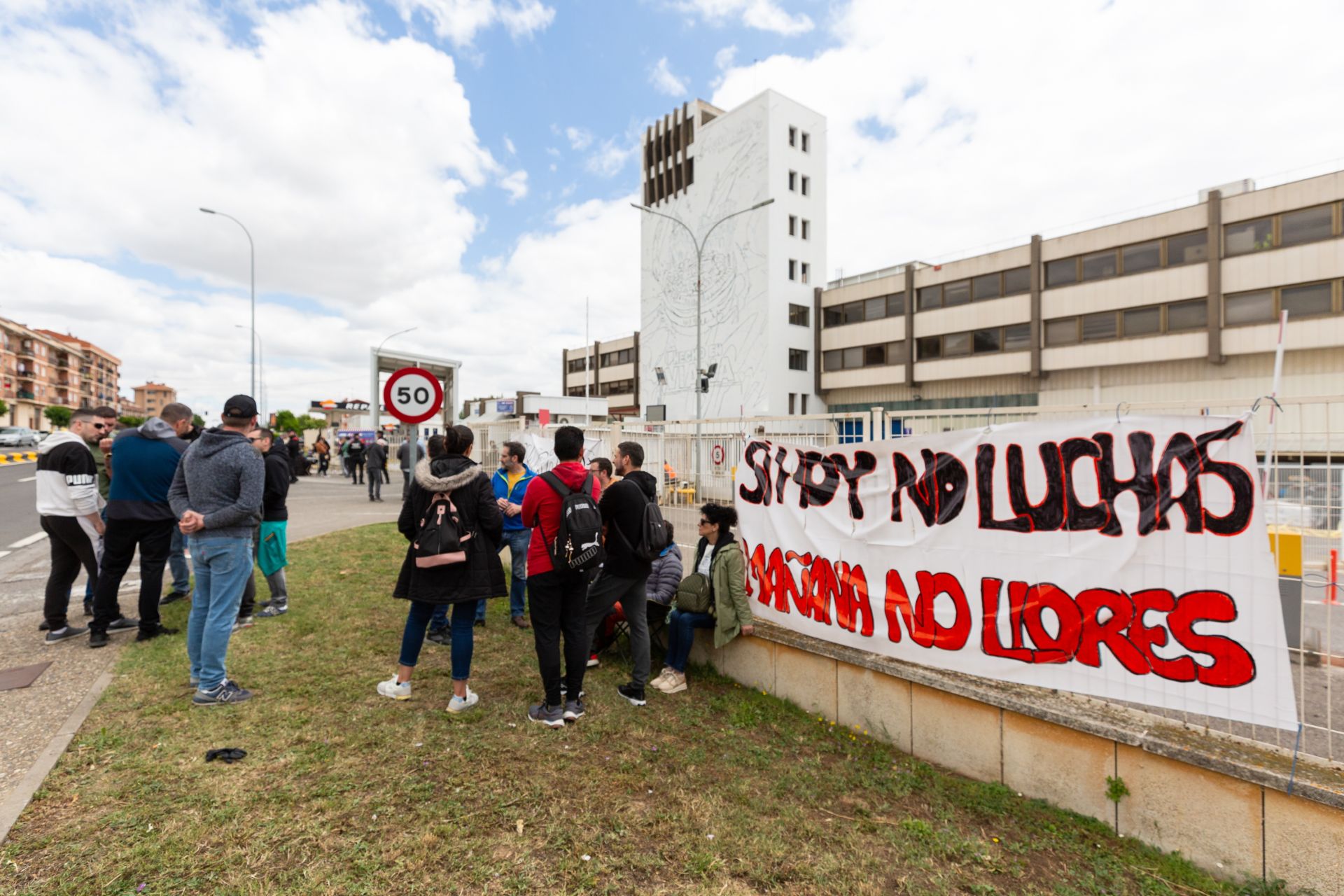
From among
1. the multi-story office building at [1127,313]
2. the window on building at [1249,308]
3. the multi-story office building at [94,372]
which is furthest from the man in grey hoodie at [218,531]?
the multi-story office building at [94,372]

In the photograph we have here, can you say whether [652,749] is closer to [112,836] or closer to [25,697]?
[112,836]

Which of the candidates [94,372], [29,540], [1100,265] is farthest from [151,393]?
[1100,265]

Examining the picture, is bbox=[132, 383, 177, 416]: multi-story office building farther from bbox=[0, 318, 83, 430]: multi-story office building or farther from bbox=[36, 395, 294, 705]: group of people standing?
bbox=[36, 395, 294, 705]: group of people standing

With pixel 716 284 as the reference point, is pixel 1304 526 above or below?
below

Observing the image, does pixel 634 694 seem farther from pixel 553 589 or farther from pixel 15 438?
pixel 15 438

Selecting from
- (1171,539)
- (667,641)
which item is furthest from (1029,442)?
(667,641)

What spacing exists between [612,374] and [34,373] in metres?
80.9

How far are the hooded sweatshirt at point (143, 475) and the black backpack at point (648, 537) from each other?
3673 millimetres

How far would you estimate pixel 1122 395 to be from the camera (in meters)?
29.9

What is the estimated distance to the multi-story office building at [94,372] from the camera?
103312 millimetres

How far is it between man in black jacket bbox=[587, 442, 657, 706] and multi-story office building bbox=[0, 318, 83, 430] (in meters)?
98.5

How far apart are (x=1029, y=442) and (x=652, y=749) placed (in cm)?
281

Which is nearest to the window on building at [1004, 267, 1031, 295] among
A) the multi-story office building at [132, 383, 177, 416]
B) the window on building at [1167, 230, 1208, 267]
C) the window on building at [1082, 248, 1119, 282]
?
the window on building at [1082, 248, 1119, 282]

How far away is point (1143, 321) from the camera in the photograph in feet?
94.1
